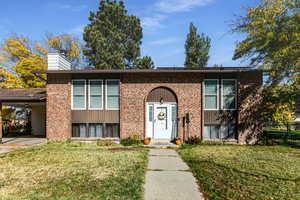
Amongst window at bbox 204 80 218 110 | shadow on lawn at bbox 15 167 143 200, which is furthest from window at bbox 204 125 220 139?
shadow on lawn at bbox 15 167 143 200

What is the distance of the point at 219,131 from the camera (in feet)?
36.7

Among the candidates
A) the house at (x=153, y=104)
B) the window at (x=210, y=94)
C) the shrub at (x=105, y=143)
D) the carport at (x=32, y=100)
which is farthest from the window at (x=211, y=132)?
the carport at (x=32, y=100)

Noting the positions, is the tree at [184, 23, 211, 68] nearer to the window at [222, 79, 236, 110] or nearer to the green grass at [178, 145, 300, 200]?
the window at [222, 79, 236, 110]

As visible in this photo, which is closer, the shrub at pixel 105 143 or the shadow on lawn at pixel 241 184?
the shadow on lawn at pixel 241 184

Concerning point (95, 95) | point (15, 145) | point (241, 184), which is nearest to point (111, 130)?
point (95, 95)

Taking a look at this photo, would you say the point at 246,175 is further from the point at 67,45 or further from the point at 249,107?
the point at 67,45

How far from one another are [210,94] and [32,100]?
36.0 ft

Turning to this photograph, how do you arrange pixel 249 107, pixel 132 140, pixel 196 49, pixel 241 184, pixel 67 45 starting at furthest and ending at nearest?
pixel 196 49
pixel 67 45
pixel 249 107
pixel 132 140
pixel 241 184

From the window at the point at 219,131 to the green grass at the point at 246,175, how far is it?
2.99 metres

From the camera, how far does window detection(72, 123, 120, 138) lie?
37.3 ft

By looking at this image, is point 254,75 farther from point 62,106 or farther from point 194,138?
point 62,106

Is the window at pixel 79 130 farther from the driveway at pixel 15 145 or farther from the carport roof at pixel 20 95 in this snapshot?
the carport roof at pixel 20 95

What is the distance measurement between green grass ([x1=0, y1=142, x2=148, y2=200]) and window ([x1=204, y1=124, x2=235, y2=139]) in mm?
5142

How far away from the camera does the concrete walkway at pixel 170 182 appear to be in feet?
13.7
